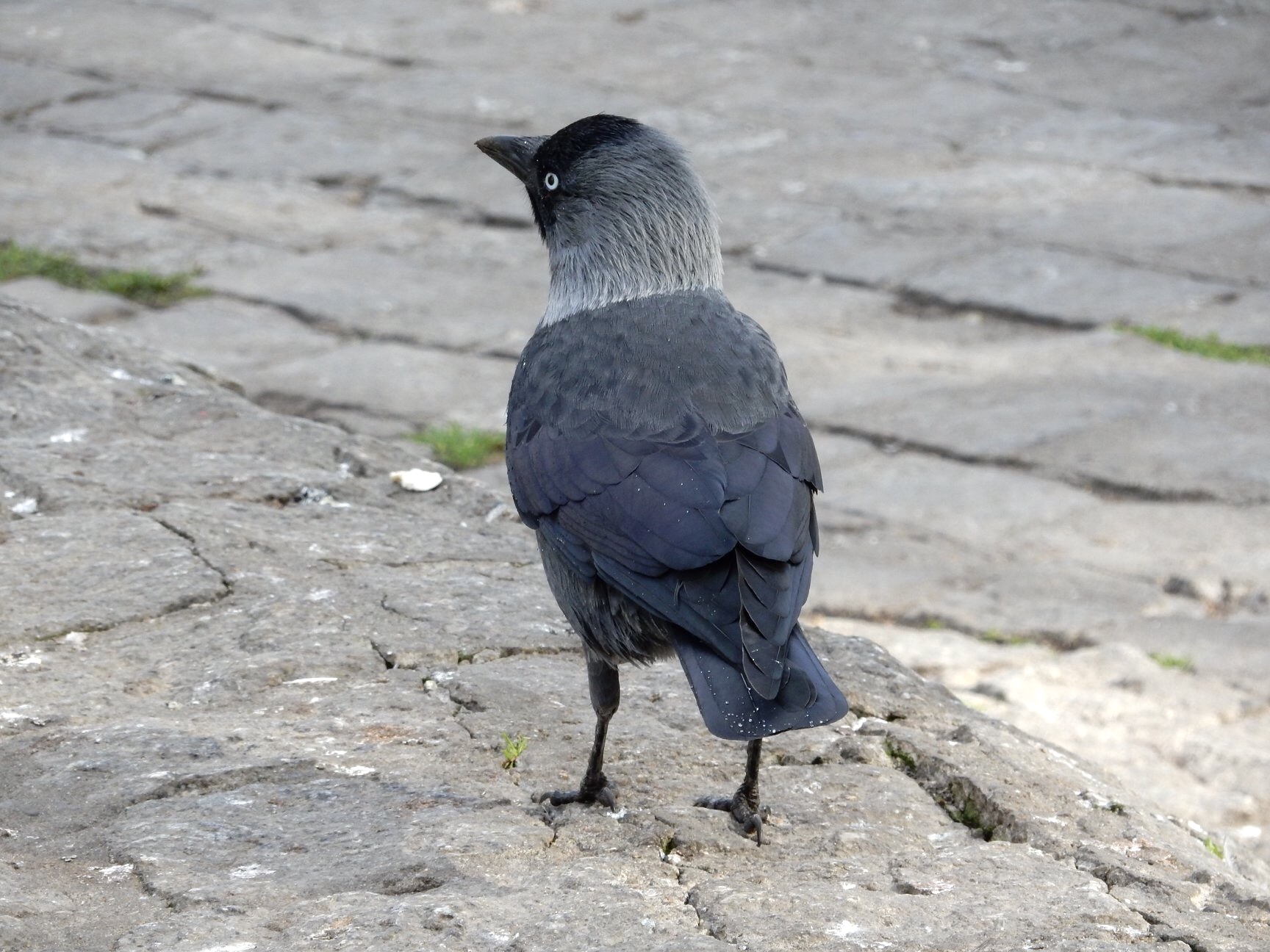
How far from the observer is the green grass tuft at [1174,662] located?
15.7 ft

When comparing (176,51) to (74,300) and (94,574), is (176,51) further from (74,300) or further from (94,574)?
(94,574)

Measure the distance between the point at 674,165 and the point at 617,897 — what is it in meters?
1.63

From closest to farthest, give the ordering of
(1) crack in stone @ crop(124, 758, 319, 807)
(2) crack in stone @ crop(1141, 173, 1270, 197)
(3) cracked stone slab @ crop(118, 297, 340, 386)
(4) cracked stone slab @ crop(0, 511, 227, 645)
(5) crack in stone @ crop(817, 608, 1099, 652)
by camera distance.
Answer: (1) crack in stone @ crop(124, 758, 319, 807), (4) cracked stone slab @ crop(0, 511, 227, 645), (5) crack in stone @ crop(817, 608, 1099, 652), (3) cracked stone slab @ crop(118, 297, 340, 386), (2) crack in stone @ crop(1141, 173, 1270, 197)

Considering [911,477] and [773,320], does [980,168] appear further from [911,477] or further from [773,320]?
[911,477]

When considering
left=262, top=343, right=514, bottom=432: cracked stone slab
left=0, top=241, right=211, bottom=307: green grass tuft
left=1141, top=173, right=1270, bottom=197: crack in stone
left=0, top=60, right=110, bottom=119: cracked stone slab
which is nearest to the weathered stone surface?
left=262, top=343, right=514, bottom=432: cracked stone slab

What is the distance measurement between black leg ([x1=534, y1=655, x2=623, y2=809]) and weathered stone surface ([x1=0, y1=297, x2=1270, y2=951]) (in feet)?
0.12

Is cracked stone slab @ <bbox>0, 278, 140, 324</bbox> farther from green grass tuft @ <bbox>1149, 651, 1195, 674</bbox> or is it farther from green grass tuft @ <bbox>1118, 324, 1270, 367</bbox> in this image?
green grass tuft @ <bbox>1149, 651, 1195, 674</bbox>

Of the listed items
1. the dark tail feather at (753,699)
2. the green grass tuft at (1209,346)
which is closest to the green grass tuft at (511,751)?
the dark tail feather at (753,699)

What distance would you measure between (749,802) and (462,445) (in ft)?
10.9

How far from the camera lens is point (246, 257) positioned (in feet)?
26.6

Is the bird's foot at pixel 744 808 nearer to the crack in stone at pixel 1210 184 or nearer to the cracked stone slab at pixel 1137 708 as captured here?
the cracked stone slab at pixel 1137 708

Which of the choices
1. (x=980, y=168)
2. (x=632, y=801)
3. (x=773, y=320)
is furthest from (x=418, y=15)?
(x=632, y=801)

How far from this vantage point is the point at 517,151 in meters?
3.79

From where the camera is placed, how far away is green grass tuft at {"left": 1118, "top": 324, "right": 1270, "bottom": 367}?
23.1 ft
